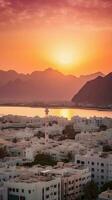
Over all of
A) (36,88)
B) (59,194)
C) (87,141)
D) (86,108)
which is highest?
(36,88)

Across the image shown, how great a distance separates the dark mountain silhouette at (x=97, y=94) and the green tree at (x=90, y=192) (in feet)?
92.4

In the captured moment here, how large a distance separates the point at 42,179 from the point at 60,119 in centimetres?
1239

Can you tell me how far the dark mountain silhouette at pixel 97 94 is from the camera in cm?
3597

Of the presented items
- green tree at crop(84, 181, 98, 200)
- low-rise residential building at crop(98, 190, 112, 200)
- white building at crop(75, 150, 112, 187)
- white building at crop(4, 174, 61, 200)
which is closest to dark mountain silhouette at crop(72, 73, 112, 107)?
white building at crop(75, 150, 112, 187)

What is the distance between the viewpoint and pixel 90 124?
56.3 ft

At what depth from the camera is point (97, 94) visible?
3694 cm

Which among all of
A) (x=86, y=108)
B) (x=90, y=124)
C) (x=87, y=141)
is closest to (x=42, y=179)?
(x=87, y=141)

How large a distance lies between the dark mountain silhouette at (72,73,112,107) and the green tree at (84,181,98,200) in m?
28.2

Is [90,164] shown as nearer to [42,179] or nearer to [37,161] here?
[37,161]

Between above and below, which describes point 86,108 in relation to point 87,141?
above

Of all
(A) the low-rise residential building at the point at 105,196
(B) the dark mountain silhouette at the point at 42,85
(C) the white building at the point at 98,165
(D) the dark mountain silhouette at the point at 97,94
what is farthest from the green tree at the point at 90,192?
(B) the dark mountain silhouette at the point at 42,85

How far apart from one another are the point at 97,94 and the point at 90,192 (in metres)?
30.4

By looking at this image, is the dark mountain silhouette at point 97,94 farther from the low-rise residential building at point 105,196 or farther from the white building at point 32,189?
the low-rise residential building at point 105,196

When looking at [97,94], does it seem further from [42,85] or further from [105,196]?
[105,196]
